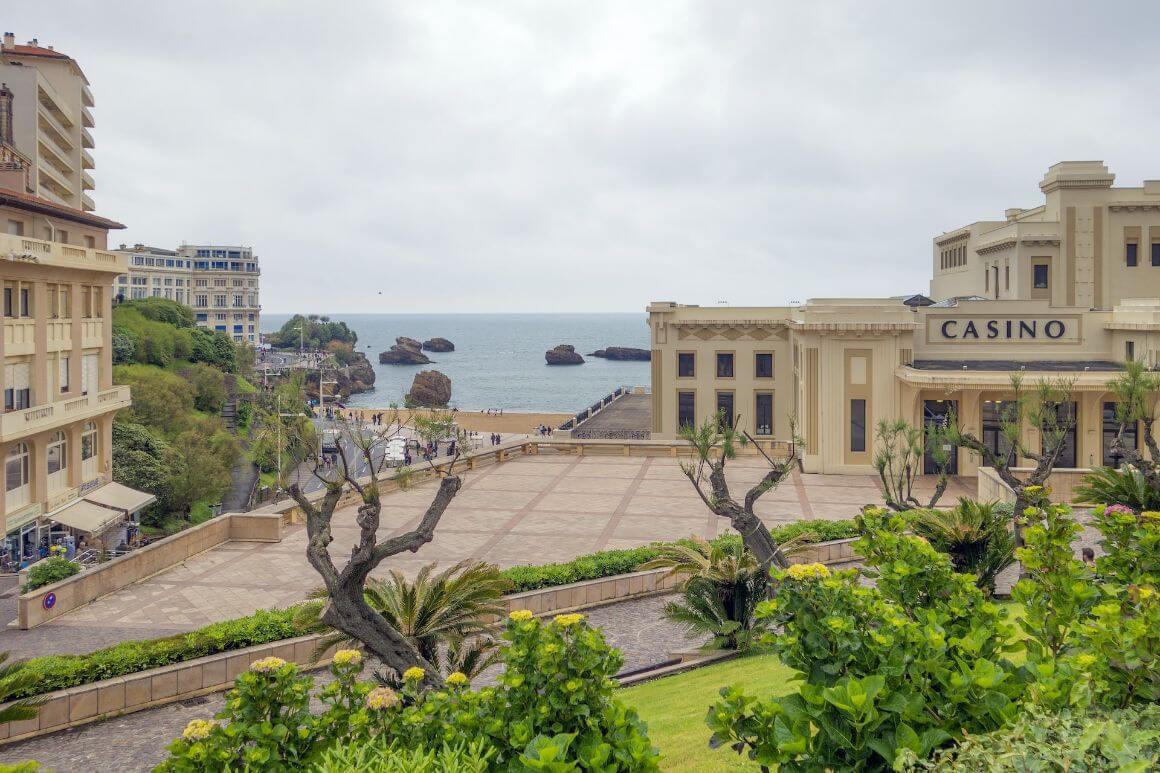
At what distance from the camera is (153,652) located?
1727 centimetres

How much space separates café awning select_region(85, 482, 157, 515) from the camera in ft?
123

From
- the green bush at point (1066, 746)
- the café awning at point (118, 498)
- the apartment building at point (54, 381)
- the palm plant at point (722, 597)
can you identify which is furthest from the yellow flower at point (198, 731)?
the café awning at point (118, 498)

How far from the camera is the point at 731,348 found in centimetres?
5334

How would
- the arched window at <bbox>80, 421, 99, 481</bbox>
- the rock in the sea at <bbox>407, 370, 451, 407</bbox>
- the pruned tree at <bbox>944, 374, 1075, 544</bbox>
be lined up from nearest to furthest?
1. the pruned tree at <bbox>944, 374, 1075, 544</bbox>
2. the arched window at <bbox>80, 421, 99, 481</bbox>
3. the rock in the sea at <bbox>407, 370, 451, 407</bbox>

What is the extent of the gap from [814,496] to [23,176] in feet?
122

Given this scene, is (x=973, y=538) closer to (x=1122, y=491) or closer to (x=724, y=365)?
(x=1122, y=491)

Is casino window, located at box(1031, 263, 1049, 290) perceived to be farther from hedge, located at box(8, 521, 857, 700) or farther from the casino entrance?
hedge, located at box(8, 521, 857, 700)

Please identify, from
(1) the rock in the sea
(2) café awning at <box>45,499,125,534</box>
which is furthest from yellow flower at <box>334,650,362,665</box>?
(1) the rock in the sea

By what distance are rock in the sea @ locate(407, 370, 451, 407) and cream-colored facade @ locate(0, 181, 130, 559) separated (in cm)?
7873

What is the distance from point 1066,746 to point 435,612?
1260 centimetres

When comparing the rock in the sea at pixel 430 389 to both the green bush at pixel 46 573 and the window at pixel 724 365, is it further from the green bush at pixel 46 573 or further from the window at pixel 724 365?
the green bush at pixel 46 573

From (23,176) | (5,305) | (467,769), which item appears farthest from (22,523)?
(467,769)

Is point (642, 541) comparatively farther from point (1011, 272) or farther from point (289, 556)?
point (1011, 272)

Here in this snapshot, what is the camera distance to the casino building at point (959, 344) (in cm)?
4066
